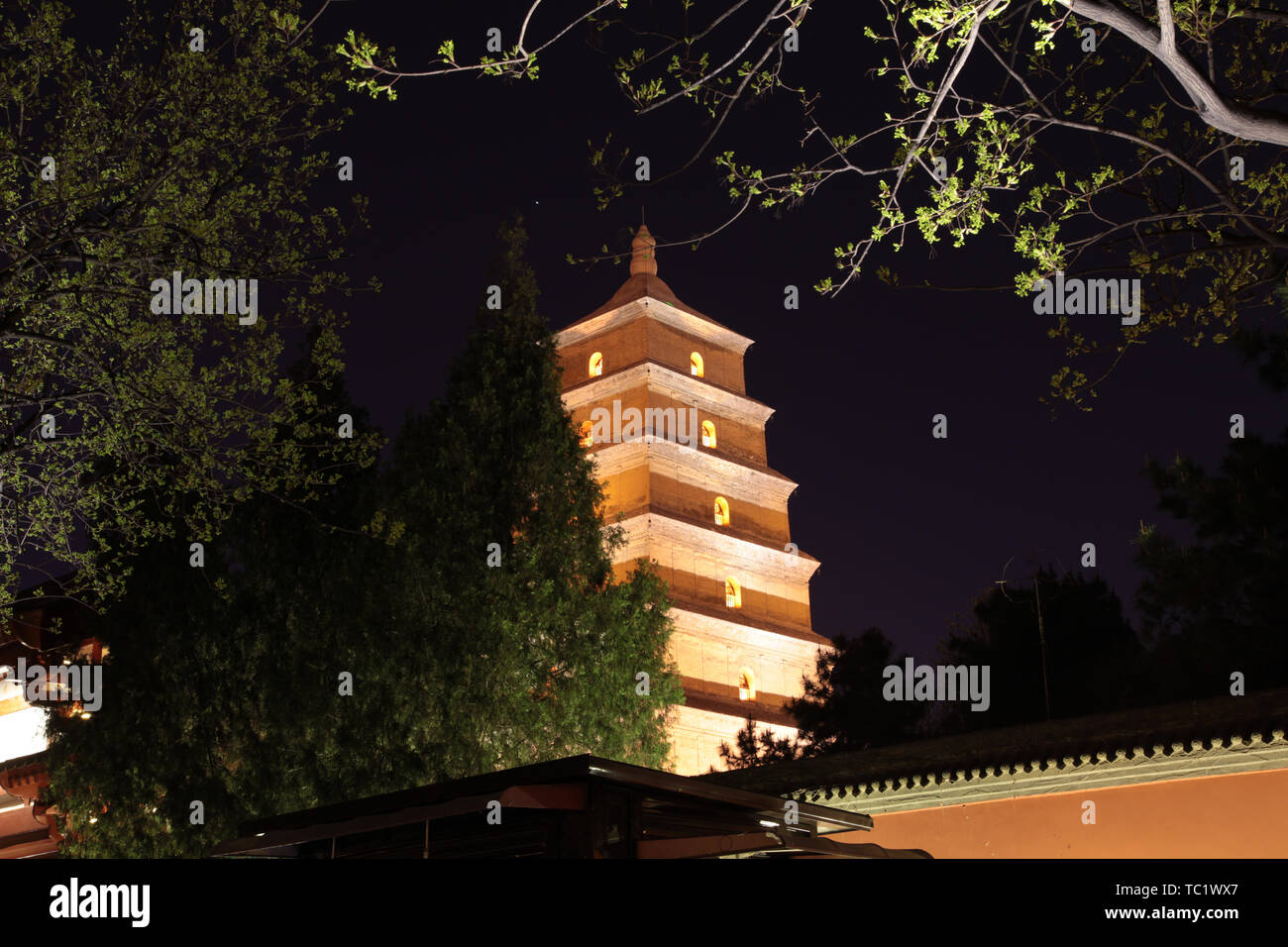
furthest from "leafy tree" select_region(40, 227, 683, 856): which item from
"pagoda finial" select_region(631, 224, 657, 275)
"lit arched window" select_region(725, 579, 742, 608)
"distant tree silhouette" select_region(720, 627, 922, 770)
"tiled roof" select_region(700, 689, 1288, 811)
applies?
"pagoda finial" select_region(631, 224, 657, 275)

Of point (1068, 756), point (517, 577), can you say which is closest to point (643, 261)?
point (517, 577)

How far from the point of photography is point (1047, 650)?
24.0 m

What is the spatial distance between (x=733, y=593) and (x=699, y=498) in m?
2.23

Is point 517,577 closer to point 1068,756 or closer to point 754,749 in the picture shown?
point 1068,756

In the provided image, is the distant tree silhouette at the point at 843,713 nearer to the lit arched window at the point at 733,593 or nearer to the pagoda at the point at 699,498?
the pagoda at the point at 699,498

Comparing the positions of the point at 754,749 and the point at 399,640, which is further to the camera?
the point at 754,749

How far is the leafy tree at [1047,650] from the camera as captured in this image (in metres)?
22.0

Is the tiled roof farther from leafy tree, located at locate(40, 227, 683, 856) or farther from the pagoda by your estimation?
the pagoda

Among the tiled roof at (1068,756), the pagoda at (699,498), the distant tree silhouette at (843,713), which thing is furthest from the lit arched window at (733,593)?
the tiled roof at (1068,756)

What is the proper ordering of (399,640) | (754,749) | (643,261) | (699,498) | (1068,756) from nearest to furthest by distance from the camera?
(1068,756)
(399,640)
(754,749)
(699,498)
(643,261)

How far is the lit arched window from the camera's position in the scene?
27641 mm

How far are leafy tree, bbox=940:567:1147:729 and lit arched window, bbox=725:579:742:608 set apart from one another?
4.56m

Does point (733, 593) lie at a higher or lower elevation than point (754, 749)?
higher
